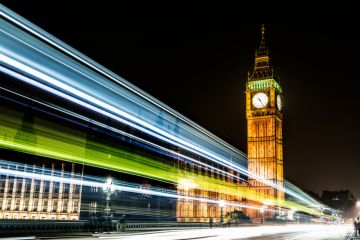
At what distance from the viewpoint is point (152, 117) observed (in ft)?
62.2

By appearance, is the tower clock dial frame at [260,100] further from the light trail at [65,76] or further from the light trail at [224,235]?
the light trail at [65,76]

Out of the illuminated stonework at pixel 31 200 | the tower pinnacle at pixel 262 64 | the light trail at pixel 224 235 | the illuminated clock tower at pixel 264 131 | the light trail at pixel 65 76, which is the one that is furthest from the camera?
the tower pinnacle at pixel 262 64

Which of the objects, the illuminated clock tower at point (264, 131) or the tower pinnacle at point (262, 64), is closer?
the illuminated clock tower at point (264, 131)

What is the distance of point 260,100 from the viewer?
80.8 metres

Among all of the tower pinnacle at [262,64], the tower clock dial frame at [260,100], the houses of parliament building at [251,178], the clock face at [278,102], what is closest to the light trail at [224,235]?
the houses of parliament building at [251,178]

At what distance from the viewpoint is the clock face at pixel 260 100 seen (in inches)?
3162

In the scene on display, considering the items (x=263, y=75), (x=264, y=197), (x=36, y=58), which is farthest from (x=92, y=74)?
(x=263, y=75)

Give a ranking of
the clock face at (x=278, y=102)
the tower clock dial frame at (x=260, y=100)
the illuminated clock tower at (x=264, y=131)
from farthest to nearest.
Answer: the clock face at (x=278, y=102)
the tower clock dial frame at (x=260, y=100)
the illuminated clock tower at (x=264, y=131)

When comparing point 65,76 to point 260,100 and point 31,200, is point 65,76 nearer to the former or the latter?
point 31,200

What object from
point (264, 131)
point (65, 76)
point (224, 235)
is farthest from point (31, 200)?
point (65, 76)

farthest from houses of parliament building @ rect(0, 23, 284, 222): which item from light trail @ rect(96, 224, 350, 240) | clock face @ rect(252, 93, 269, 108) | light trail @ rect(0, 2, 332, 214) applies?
light trail @ rect(0, 2, 332, 214)

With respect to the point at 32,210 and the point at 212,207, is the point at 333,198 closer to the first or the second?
the point at 212,207

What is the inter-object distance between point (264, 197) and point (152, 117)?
60169mm

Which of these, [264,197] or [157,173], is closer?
[157,173]
